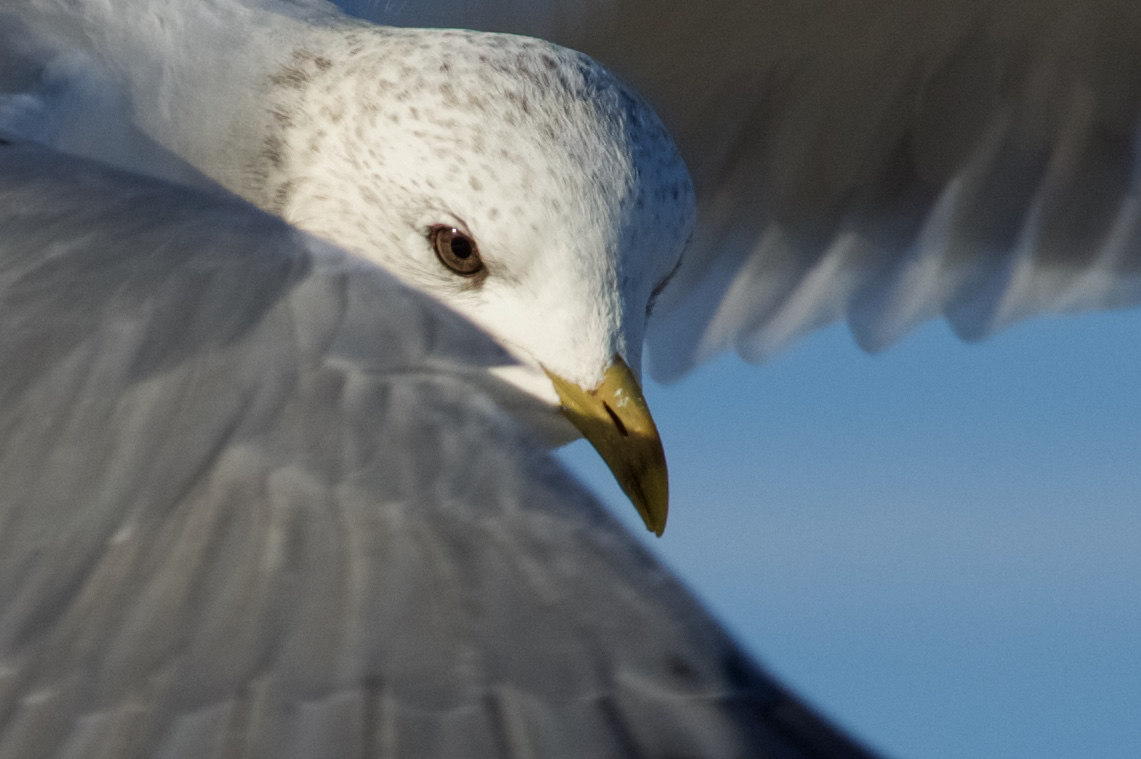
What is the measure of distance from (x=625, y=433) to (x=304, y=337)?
40cm

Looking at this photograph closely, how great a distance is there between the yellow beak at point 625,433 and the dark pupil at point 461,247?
0.14 m

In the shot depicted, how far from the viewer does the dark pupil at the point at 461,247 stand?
1.41 meters

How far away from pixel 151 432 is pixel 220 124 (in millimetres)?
622

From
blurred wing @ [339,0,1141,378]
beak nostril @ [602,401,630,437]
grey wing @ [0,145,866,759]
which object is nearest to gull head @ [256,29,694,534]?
beak nostril @ [602,401,630,437]

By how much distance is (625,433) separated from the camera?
1.33m

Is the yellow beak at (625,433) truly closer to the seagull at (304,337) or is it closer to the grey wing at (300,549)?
the seagull at (304,337)

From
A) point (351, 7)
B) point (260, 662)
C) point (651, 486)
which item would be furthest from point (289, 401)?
point (351, 7)

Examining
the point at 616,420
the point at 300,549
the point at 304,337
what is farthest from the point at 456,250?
the point at 300,549

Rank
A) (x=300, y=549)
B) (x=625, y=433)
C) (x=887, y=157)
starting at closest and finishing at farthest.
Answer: (x=300, y=549) < (x=625, y=433) < (x=887, y=157)

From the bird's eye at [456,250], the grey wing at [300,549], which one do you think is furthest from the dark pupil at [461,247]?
the grey wing at [300,549]

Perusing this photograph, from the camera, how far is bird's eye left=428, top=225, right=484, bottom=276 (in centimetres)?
141

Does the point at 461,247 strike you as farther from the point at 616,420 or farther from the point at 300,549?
the point at 300,549

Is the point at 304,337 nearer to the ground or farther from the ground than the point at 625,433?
farther from the ground

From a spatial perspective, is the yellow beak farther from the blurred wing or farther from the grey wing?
the blurred wing
